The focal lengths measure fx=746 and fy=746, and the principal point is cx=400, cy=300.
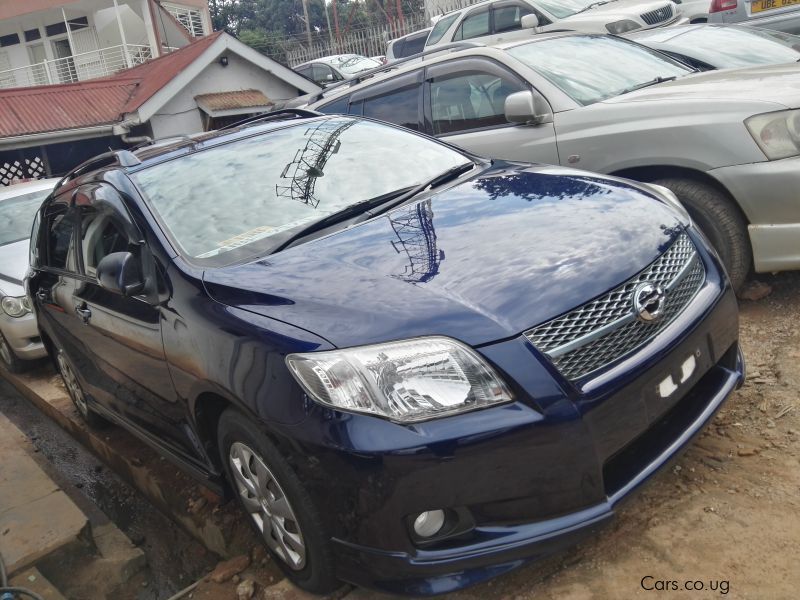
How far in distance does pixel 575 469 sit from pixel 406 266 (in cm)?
88

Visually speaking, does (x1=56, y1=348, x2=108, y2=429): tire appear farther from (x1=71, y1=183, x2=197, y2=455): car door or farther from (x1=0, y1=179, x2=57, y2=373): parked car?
(x1=0, y1=179, x2=57, y2=373): parked car

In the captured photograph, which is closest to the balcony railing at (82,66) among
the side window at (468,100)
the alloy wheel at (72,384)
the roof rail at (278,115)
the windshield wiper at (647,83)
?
the side window at (468,100)

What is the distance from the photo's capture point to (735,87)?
13.8ft

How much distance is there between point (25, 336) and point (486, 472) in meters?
5.19

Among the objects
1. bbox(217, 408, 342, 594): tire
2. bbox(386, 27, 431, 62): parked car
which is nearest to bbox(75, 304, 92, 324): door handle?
bbox(217, 408, 342, 594): tire

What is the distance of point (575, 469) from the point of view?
2209 millimetres

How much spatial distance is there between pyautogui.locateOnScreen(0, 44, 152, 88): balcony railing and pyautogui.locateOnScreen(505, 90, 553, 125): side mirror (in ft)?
60.3

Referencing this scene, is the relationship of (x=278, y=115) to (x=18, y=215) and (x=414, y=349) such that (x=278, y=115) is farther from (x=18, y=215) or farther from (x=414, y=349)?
(x=18, y=215)

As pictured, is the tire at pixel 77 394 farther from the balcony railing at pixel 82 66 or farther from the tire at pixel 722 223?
the balcony railing at pixel 82 66

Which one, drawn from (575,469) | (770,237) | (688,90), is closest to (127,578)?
(575,469)

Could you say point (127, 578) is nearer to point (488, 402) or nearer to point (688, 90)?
point (488, 402)

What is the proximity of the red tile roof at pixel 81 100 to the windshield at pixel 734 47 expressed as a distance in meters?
11.9

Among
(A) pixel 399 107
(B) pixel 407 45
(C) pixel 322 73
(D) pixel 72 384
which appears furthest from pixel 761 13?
(C) pixel 322 73

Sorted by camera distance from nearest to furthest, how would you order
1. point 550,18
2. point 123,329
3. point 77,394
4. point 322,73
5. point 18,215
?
point 123,329, point 77,394, point 18,215, point 550,18, point 322,73
